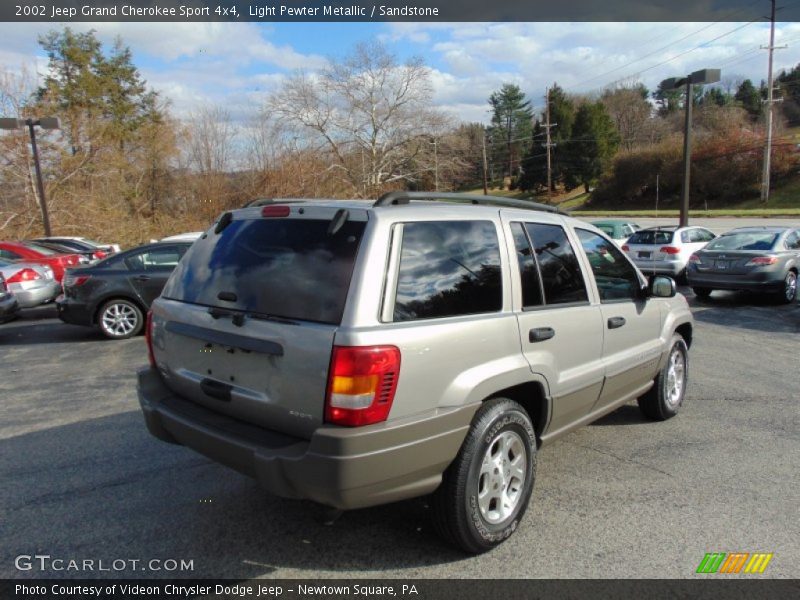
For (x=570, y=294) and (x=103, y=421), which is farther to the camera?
(x=103, y=421)

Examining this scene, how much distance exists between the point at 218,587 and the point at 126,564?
1.82 feet

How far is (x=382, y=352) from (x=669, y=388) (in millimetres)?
3503

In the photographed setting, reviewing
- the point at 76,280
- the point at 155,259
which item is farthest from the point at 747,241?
the point at 76,280

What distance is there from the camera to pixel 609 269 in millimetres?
4164

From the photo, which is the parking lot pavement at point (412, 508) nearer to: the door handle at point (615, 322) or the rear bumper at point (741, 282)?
the door handle at point (615, 322)

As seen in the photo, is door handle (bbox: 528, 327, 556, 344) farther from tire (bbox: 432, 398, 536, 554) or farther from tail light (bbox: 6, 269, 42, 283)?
tail light (bbox: 6, 269, 42, 283)

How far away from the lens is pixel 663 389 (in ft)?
15.6

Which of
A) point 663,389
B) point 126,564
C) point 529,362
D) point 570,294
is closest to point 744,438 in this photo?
point 663,389

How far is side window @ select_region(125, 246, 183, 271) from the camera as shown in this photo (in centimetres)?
923

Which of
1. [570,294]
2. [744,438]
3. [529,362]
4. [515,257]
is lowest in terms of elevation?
[744,438]

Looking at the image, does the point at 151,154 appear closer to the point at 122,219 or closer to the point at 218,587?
the point at 122,219

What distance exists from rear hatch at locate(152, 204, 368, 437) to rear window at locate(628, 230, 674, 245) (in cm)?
1339

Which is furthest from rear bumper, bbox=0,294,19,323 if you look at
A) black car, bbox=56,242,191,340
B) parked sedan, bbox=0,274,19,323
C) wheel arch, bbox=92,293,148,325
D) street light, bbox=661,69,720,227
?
street light, bbox=661,69,720,227

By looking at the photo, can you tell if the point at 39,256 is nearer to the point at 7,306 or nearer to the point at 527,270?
the point at 7,306
